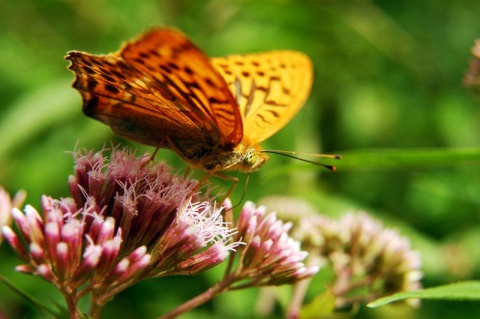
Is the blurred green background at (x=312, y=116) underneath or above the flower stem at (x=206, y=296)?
above

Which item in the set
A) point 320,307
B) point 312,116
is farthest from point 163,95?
Result: point 312,116

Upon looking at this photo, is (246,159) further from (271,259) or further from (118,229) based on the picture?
(118,229)

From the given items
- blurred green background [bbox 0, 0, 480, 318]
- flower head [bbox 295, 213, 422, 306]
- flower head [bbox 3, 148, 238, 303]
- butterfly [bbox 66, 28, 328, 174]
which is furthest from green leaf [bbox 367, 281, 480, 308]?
blurred green background [bbox 0, 0, 480, 318]

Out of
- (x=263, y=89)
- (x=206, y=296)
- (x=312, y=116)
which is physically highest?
(x=312, y=116)

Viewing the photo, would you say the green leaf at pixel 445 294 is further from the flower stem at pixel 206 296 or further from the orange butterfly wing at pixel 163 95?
the orange butterfly wing at pixel 163 95

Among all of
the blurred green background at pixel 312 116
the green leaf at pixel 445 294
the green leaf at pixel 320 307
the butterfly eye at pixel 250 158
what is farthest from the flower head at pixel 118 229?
the blurred green background at pixel 312 116

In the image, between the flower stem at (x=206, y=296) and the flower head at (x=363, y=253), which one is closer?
the flower stem at (x=206, y=296)
